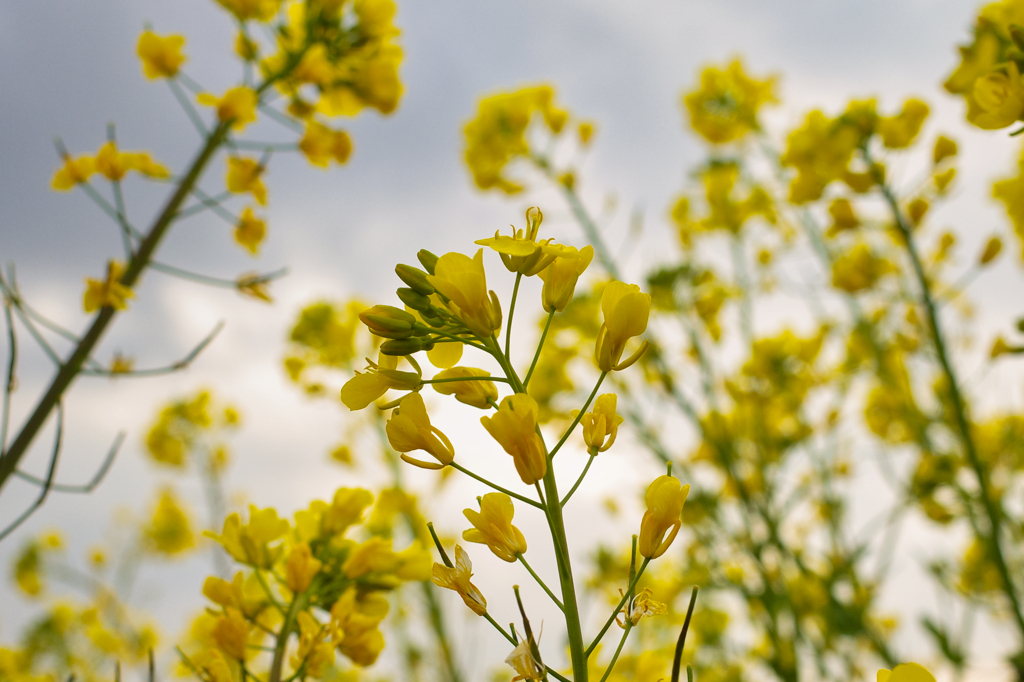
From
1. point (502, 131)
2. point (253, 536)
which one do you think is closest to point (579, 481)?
point (253, 536)

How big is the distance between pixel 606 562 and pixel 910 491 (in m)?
2.12

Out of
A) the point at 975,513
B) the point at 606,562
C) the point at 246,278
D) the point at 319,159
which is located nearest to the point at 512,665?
the point at 246,278

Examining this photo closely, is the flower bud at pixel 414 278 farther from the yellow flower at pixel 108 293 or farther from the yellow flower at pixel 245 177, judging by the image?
the yellow flower at pixel 245 177

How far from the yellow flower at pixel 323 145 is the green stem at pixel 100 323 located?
25 centimetres

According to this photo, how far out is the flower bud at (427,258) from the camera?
0.86m

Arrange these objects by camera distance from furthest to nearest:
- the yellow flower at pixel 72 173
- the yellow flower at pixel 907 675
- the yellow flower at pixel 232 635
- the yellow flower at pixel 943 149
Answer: the yellow flower at pixel 943 149 < the yellow flower at pixel 72 173 < the yellow flower at pixel 232 635 < the yellow flower at pixel 907 675

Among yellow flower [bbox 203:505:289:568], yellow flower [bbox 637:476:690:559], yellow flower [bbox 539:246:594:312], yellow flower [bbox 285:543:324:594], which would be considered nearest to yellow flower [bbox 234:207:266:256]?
yellow flower [bbox 203:505:289:568]

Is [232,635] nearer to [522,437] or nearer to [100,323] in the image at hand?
[522,437]

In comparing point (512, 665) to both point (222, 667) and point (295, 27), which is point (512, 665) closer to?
point (222, 667)

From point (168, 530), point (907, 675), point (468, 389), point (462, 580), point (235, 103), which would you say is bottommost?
point (907, 675)

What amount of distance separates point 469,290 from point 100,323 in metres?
1.26

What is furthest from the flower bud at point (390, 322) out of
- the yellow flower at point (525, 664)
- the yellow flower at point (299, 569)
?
the yellow flower at point (299, 569)

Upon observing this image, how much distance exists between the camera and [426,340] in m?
0.83

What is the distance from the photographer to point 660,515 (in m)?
0.77
